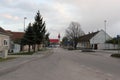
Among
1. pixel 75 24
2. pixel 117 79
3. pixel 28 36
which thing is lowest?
pixel 117 79

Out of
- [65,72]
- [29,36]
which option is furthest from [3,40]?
[65,72]

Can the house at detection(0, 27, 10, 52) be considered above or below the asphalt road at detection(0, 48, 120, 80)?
above

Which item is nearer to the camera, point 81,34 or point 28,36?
point 28,36

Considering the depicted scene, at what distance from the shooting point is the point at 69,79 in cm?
1257

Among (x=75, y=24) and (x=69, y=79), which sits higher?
(x=75, y=24)

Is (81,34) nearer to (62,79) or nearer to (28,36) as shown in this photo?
(28,36)

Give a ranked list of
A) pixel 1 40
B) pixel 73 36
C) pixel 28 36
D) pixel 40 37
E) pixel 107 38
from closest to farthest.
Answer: pixel 1 40 → pixel 28 36 → pixel 40 37 → pixel 107 38 → pixel 73 36

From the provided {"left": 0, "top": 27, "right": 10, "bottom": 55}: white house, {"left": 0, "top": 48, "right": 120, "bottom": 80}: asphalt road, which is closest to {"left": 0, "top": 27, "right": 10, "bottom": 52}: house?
{"left": 0, "top": 27, "right": 10, "bottom": 55}: white house

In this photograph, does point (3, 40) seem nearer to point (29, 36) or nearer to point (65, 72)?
point (29, 36)

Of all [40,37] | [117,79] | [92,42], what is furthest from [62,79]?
[92,42]

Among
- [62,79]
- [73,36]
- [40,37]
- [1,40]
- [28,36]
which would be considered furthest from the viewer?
[73,36]

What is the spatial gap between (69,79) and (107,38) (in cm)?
10243

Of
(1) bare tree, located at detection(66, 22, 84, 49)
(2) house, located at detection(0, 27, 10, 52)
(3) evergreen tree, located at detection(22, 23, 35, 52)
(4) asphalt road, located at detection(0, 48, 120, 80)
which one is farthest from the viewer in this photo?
(1) bare tree, located at detection(66, 22, 84, 49)

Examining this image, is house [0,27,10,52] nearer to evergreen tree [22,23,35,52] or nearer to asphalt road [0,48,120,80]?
evergreen tree [22,23,35,52]
